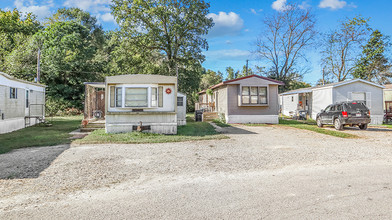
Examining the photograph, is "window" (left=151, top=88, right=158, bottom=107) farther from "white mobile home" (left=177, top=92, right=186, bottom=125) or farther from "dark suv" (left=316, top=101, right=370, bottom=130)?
"dark suv" (left=316, top=101, right=370, bottom=130)

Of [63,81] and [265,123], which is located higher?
[63,81]

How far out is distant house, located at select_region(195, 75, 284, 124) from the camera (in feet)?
53.0

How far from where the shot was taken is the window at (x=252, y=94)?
53.6 feet

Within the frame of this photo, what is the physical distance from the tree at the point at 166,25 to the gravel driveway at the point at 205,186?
1988cm

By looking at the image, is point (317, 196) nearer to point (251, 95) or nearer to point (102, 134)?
point (102, 134)

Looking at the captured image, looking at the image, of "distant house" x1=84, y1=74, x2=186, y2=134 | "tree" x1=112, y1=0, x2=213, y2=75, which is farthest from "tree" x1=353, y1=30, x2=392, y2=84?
"distant house" x1=84, y1=74, x2=186, y2=134

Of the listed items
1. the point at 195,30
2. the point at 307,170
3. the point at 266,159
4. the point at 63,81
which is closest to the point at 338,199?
the point at 307,170

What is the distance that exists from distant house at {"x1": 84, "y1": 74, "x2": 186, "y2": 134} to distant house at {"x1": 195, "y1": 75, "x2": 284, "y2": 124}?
6513 millimetres

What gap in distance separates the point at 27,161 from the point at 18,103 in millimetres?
8694

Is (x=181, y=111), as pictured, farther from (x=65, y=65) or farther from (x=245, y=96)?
(x=65, y=65)

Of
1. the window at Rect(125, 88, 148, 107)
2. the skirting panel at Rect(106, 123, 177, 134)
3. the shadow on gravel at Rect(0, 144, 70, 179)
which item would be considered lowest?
the shadow on gravel at Rect(0, 144, 70, 179)

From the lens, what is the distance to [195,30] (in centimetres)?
2597

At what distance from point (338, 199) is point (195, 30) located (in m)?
24.6

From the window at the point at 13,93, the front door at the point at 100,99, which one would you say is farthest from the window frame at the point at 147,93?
the window at the point at 13,93
